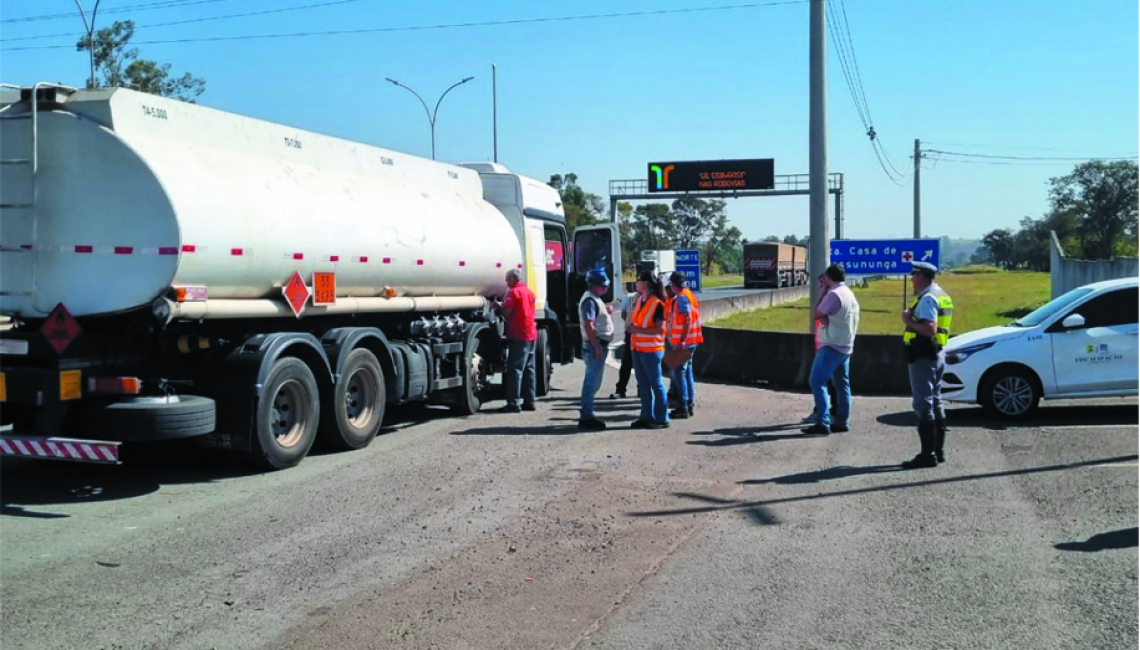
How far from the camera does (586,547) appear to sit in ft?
21.5

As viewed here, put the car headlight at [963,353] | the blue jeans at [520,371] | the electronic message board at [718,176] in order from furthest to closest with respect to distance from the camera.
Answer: the electronic message board at [718,176], the blue jeans at [520,371], the car headlight at [963,353]

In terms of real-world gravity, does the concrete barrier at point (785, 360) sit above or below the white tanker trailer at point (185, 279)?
below

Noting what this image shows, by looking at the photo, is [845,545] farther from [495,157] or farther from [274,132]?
[495,157]

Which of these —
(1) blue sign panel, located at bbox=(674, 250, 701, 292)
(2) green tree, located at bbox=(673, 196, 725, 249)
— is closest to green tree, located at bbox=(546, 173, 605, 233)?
(2) green tree, located at bbox=(673, 196, 725, 249)

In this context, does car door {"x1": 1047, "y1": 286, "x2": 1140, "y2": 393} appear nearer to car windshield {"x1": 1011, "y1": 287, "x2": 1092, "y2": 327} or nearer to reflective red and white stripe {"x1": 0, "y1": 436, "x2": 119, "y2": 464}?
car windshield {"x1": 1011, "y1": 287, "x2": 1092, "y2": 327}

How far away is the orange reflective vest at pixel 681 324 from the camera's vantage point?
40.8 ft

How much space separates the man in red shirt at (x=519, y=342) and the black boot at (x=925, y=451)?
17.4 ft

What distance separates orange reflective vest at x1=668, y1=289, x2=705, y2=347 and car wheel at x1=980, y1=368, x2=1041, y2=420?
343cm

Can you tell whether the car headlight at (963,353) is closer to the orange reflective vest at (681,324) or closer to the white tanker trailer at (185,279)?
the orange reflective vest at (681,324)

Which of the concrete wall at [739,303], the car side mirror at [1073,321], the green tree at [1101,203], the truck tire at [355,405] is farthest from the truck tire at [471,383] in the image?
the green tree at [1101,203]

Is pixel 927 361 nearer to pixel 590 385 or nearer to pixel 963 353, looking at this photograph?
pixel 963 353

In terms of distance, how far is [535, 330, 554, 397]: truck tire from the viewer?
14.7 m

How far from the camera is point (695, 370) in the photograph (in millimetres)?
18172

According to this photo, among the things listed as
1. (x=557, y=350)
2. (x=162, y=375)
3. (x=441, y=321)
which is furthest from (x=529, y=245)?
(x=162, y=375)
